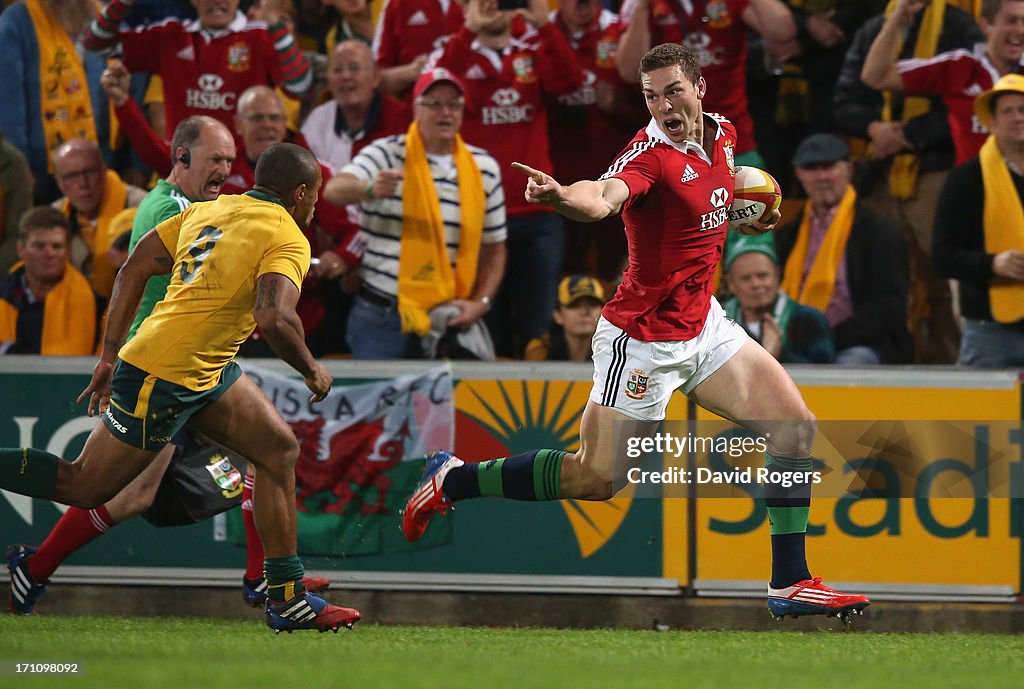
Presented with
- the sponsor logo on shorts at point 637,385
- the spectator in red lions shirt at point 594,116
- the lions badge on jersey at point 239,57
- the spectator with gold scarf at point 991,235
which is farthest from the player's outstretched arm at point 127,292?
the spectator with gold scarf at point 991,235

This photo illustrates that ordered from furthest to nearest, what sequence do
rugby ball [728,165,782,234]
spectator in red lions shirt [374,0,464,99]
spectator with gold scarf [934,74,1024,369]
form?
spectator in red lions shirt [374,0,464,99]
spectator with gold scarf [934,74,1024,369]
rugby ball [728,165,782,234]

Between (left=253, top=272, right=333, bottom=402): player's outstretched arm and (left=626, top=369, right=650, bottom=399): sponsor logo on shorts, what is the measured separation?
1.32m

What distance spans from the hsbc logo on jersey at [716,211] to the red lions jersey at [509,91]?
286 cm

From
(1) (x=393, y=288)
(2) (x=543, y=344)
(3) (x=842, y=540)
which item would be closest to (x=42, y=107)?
(1) (x=393, y=288)

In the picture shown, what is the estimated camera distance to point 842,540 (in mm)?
7531

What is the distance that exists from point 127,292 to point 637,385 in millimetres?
2167

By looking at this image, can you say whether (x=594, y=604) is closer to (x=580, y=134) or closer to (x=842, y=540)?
(x=842, y=540)

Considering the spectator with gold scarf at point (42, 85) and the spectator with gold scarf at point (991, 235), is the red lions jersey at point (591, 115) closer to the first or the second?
the spectator with gold scarf at point (991, 235)

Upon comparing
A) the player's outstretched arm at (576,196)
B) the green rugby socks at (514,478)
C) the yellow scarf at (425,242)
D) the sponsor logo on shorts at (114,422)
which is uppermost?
the player's outstretched arm at (576,196)

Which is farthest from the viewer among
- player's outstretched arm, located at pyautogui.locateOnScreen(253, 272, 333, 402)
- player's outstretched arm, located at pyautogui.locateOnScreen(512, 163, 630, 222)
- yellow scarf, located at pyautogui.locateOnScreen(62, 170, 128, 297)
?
yellow scarf, located at pyautogui.locateOnScreen(62, 170, 128, 297)

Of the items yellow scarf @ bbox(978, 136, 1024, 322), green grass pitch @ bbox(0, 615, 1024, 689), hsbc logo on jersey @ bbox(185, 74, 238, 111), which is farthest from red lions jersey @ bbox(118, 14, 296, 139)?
yellow scarf @ bbox(978, 136, 1024, 322)

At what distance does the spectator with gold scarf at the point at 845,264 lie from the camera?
848cm

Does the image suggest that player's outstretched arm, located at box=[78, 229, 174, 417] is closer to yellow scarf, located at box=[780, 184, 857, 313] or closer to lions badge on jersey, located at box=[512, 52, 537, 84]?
lions badge on jersey, located at box=[512, 52, 537, 84]

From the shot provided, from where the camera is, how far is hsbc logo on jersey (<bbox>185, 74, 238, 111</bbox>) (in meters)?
9.33
